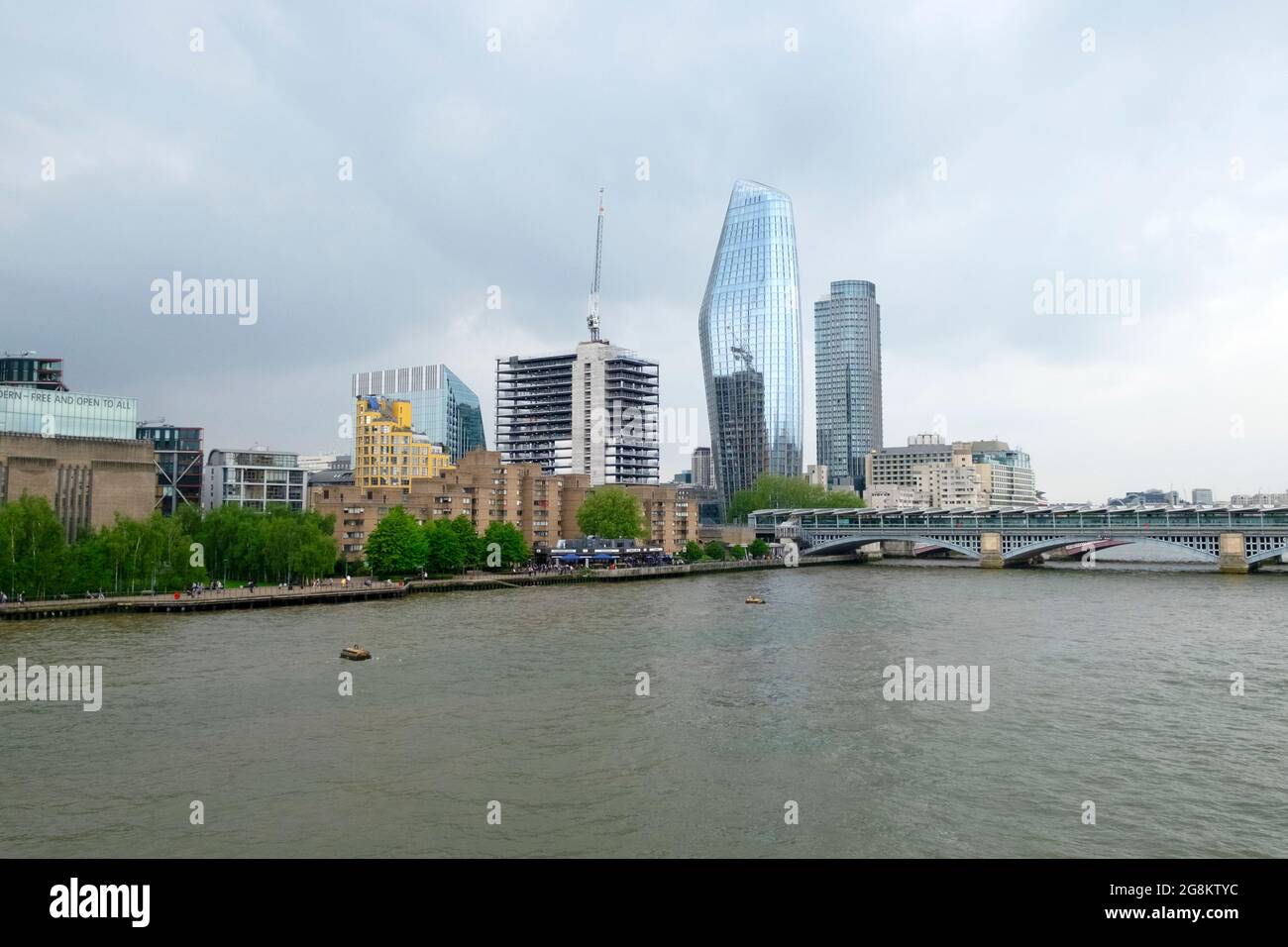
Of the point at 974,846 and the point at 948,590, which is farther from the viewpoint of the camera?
the point at 948,590

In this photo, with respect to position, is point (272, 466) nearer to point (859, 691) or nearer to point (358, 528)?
point (358, 528)

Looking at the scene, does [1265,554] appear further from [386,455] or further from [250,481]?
[250,481]

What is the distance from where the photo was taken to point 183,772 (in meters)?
20.2

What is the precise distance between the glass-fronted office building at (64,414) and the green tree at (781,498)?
91183 millimetres

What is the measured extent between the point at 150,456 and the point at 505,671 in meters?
56.7

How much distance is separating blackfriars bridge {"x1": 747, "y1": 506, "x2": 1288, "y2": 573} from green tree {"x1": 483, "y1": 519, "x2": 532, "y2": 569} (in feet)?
146

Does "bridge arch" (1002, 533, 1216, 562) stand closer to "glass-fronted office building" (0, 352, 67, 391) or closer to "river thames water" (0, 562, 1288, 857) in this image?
"river thames water" (0, 562, 1288, 857)

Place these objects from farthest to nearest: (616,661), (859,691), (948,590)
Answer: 1. (948,590)
2. (616,661)
3. (859,691)

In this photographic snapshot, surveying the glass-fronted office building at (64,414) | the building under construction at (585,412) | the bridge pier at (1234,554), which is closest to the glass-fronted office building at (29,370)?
the glass-fronted office building at (64,414)

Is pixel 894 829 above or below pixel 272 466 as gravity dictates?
below

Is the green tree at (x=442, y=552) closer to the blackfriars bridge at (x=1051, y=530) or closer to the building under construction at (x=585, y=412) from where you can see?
the blackfriars bridge at (x=1051, y=530)

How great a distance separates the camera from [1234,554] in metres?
81.6
